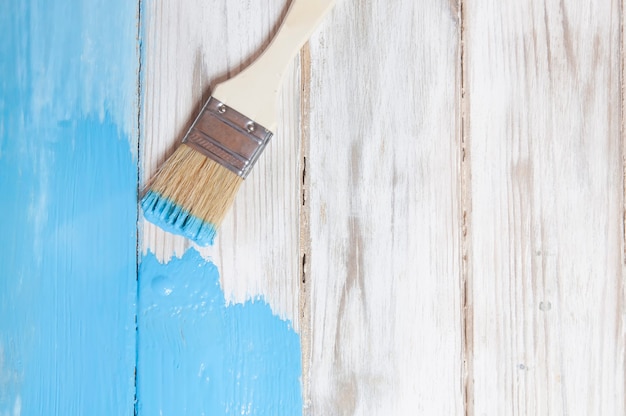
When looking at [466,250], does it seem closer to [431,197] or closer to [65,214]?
[431,197]

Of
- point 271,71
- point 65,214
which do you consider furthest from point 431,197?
point 65,214

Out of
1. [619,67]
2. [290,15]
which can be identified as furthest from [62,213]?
[619,67]

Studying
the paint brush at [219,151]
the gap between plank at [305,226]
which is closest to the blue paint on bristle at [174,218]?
the paint brush at [219,151]

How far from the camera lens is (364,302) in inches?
29.9

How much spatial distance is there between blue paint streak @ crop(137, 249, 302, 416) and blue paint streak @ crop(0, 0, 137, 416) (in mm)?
22

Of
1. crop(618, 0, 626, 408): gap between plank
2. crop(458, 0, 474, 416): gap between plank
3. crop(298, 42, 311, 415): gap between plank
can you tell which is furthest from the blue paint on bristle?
crop(618, 0, 626, 408): gap between plank

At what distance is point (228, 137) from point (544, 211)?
37cm

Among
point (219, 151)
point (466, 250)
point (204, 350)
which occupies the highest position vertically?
point (219, 151)

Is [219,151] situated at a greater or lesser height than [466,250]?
greater

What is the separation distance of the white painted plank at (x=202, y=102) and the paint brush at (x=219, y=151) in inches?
1.1

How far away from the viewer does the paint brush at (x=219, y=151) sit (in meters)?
0.71

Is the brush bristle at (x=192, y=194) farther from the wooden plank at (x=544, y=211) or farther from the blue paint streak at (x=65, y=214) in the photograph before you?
the wooden plank at (x=544, y=211)

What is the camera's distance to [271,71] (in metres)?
0.73

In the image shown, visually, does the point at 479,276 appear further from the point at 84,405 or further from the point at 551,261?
the point at 84,405
